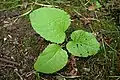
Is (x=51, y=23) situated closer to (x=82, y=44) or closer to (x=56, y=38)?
(x=56, y=38)

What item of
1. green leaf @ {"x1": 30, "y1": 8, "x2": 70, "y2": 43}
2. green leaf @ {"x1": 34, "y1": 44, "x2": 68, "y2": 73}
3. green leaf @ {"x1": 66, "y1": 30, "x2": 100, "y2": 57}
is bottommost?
green leaf @ {"x1": 34, "y1": 44, "x2": 68, "y2": 73}

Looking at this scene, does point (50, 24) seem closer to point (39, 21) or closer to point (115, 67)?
point (39, 21)

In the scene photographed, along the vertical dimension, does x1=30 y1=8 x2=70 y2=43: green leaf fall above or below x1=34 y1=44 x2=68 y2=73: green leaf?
above

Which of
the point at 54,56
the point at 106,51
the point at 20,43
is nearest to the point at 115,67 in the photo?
the point at 106,51

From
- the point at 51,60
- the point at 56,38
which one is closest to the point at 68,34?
the point at 56,38


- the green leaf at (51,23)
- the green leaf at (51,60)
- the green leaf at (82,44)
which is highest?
the green leaf at (51,23)

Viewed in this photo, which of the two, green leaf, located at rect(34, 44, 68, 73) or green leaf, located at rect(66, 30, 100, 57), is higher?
green leaf, located at rect(66, 30, 100, 57)
